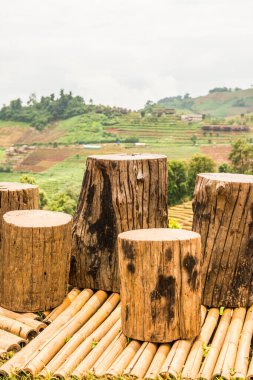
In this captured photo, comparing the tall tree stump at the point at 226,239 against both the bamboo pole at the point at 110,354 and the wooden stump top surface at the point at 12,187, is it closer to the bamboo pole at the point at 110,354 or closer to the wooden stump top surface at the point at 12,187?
the bamboo pole at the point at 110,354

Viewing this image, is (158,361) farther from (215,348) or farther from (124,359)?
(215,348)

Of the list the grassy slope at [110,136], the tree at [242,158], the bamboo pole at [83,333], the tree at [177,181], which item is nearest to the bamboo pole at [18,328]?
the bamboo pole at [83,333]

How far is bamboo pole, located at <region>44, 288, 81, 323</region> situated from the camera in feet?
14.3

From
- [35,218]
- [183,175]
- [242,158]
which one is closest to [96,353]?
[35,218]

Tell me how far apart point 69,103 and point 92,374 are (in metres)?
76.6

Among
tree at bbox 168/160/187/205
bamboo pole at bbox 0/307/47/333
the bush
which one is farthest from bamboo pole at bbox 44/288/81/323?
the bush

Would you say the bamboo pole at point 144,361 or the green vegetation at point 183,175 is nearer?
the bamboo pole at point 144,361

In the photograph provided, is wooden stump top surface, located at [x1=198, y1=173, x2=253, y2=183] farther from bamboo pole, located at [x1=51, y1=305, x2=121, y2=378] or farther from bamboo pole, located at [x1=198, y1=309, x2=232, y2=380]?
bamboo pole, located at [x1=51, y1=305, x2=121, y2=378]

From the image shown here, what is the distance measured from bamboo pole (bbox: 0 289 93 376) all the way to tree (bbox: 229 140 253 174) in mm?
28221

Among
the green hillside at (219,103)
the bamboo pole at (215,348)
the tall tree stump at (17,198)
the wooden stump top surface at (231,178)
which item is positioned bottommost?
the bamboo pole at (215,348)

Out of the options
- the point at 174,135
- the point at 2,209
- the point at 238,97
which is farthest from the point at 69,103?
the point at 2,209

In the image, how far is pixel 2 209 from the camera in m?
4.89

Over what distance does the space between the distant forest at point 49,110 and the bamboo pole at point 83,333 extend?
2816 inches

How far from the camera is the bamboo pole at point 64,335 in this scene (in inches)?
142
